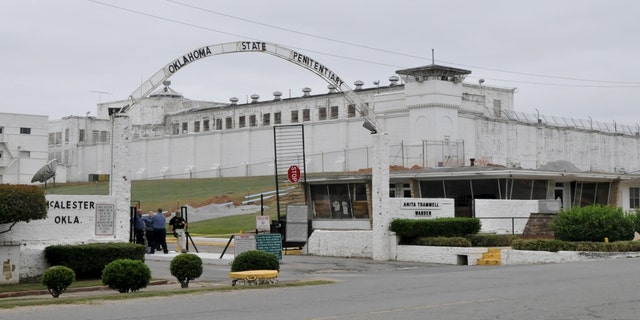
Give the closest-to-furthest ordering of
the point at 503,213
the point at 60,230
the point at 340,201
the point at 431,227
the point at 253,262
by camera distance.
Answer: the point at 253,262
the point at 60,230
the point at 431,227
the point at 503,213
the point at 340,201

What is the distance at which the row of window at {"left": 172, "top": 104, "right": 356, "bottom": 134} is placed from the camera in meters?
83.2

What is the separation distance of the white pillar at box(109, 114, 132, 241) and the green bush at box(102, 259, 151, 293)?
5658 mm

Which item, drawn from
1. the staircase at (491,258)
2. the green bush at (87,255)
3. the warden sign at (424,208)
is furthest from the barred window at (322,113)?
the green bush at (87,255)

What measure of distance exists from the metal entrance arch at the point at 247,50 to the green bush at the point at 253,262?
6.69 meters

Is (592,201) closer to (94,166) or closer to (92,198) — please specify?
(92,198)

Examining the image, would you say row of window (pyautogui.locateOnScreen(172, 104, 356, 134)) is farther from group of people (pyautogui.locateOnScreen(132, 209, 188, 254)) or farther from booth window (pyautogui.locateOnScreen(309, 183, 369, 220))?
group of people (pyautogui.locateOnScreen(132, 209, 188, 254))

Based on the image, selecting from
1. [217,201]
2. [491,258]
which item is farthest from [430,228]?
[217,201]

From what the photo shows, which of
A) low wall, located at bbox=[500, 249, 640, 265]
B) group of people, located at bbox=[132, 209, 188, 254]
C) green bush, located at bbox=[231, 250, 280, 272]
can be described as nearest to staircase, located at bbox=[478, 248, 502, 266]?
low wall, located at bbox=[500, 249, 640, 265]

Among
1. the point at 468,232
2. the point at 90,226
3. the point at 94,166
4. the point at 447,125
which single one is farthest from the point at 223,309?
the point at 94,166

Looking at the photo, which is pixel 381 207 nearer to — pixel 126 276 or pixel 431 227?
pixel 431 227

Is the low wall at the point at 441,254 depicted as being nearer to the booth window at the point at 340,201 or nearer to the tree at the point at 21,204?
the booth window at the point at 340,201

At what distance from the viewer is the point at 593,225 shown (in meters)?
28.6

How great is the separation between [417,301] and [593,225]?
15.1m

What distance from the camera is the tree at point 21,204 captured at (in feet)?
66.3
